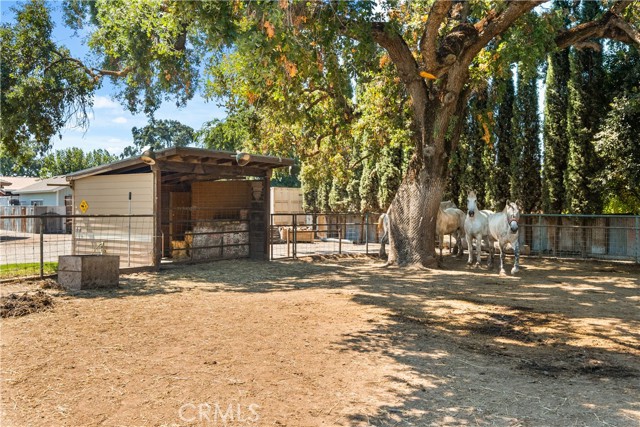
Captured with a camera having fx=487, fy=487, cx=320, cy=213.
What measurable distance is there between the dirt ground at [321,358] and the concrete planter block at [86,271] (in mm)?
363

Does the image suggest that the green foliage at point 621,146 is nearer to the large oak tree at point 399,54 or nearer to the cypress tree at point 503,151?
the large oak tree at point 399,54

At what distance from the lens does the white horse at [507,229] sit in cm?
1275

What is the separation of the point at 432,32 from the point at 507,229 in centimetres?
553

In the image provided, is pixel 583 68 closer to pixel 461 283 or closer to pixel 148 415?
pixel 461 283

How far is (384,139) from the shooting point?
58.4 ft

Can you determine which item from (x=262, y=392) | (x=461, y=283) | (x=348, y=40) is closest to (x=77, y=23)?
(x=348, y=40)

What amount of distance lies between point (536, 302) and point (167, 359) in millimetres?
6717

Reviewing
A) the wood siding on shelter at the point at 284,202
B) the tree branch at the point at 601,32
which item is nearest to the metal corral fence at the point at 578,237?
the tree branch at the point at 601,32

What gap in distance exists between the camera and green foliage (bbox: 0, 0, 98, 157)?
12.5 meters

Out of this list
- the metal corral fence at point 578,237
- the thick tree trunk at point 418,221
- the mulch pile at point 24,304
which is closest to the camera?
the mulch pile at point 24,304

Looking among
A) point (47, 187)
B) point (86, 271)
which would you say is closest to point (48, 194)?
point (47, 187)

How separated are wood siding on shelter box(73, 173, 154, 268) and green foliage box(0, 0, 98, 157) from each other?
193 cm

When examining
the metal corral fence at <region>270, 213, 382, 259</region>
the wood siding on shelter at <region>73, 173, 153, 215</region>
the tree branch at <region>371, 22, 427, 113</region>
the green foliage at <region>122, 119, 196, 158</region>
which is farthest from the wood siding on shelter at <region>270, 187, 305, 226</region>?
the green foliage at <region>122, 119, 196, 158</region>

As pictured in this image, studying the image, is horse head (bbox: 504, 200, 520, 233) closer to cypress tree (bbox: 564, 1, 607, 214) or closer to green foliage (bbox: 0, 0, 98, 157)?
cypress tree (bbox: 564, 1, 607, 214)
